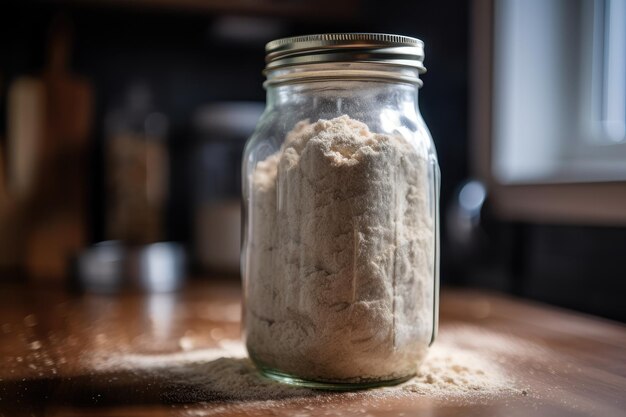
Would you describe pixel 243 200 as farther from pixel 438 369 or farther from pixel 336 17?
pixel 336 17

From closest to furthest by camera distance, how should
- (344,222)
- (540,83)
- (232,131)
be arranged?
(344,222)
(540,83)
(232,131)

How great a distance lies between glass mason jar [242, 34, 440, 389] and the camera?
21.4 inches

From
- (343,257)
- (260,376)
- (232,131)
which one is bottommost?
(260,376)

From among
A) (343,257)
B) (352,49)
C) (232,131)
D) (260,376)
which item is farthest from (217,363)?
(232,131)

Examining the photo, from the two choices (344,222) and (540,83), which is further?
(540,83)

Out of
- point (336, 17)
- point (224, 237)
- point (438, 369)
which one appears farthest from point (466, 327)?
point (336, 17)

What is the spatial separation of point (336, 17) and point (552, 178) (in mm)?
585

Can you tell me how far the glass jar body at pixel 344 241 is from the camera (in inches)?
21.4

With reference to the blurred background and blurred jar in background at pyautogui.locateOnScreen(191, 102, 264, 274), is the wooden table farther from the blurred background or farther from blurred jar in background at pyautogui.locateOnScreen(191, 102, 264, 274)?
blurred jar in background at pyautogui.locateOnScreen(191, 102, 264, 274)

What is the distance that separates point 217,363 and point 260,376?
62 millimetres

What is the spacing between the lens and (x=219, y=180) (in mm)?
1423

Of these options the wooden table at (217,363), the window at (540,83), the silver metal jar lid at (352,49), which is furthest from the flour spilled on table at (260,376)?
the window at (540,83)

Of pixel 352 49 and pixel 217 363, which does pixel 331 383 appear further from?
pixel 352 49

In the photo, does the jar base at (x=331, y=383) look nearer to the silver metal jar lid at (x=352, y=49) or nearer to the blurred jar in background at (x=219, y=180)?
the silver metal jar lid at (x=352, y=49)
